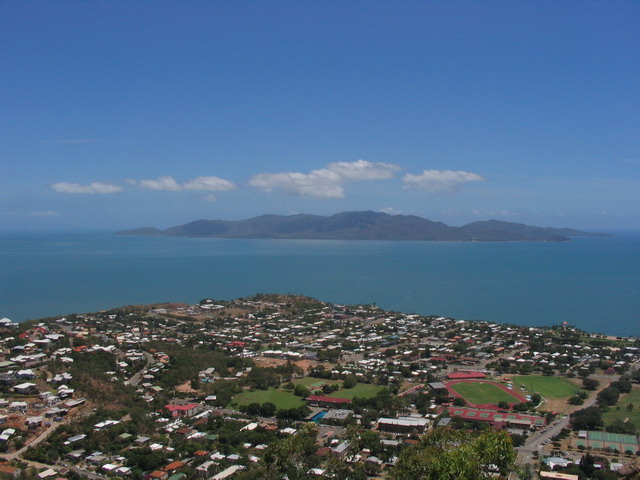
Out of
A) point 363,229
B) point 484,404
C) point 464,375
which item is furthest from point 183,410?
point 363,229

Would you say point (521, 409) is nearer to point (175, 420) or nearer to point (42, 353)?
point (175, 420)

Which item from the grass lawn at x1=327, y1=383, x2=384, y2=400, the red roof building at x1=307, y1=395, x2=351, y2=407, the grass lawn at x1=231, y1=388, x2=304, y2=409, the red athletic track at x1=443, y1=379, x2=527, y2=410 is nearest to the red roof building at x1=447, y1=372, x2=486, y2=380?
the red athletic track at x1=443, y1=379, x2=527, y2=410

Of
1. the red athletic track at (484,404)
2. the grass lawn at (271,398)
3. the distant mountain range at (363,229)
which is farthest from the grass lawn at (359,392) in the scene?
the distant mountain range at (363,229)

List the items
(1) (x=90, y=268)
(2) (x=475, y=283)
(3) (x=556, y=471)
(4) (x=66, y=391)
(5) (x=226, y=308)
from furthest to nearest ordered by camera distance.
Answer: (1) (x=90, y=268), (2) (x=475, y=283), (5) (x=226, y=308), (4) (x=66, y=391), (3) (x=556, y=471)

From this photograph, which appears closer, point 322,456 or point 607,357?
point 322,456

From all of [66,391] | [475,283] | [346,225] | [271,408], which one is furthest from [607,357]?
[346,225]

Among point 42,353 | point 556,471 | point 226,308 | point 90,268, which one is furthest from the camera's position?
point 90,268
